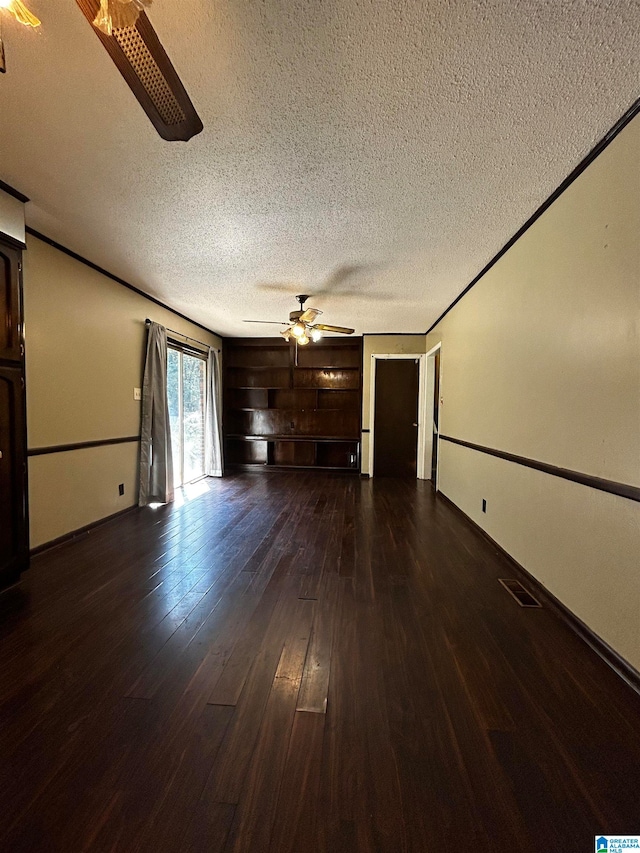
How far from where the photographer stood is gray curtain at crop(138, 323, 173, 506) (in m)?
4.22

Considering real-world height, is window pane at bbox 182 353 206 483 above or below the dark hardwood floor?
above

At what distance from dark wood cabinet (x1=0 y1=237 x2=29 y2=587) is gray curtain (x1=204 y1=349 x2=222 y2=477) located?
3807 mm

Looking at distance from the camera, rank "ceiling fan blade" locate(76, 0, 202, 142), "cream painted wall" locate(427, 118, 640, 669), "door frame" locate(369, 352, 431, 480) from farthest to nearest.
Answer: "door frame" locate(369, 352, 431, 480) → "cream painted wall" locate(427, 118, 640, 669) → "ceiling fan blade" locate(76, 0, 202, 142)

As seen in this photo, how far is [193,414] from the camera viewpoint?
589cm

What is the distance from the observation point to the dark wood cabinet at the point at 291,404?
22.4 ft

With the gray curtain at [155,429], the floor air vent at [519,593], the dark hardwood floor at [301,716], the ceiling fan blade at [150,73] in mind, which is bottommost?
the dark hardwood floor at [301,716]

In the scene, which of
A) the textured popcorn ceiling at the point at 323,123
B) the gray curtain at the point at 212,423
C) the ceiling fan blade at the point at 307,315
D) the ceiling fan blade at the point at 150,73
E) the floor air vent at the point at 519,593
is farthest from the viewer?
the gray curtain at the point at 212,423

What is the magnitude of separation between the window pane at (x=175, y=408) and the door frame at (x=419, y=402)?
3.08 metres

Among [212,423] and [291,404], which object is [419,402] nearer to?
[291,404]

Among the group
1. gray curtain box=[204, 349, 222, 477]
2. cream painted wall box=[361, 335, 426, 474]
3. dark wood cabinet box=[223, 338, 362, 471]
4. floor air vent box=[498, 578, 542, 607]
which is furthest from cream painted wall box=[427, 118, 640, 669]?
gray curtain box=[204, 349, 222, 477]

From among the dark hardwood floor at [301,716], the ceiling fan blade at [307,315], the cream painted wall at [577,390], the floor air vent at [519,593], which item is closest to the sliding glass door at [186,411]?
the ceiling fan blade at [307,315]

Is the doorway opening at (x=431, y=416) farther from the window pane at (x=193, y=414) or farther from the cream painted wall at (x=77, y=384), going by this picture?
the cream painted wall at (x=77, y=384)

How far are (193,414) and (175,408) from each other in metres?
0.74

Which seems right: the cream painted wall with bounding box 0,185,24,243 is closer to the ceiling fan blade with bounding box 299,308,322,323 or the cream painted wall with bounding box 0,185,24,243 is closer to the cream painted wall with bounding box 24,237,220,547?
the cream painted wall with bounding box 24,237,220,547
